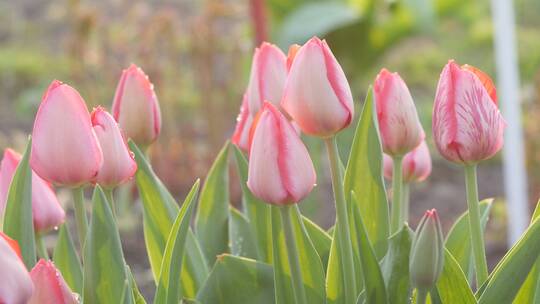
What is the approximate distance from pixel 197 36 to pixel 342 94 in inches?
138

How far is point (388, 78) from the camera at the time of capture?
99cm

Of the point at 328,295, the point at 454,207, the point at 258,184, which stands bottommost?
the point at 454,207

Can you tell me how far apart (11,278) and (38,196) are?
254 mm

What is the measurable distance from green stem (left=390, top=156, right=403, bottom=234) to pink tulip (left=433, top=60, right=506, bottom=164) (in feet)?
0.32

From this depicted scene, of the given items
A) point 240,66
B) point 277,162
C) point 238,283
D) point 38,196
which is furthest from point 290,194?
point 240,66

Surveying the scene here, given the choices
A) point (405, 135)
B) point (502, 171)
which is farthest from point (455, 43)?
point (405, 135)

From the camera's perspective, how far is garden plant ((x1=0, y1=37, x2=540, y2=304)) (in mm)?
880

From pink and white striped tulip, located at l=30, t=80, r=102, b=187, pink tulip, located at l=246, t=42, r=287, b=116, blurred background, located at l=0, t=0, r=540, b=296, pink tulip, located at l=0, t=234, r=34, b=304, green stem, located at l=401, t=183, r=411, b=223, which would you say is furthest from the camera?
blurred background, located at l=0, t=0, r=540, b=296

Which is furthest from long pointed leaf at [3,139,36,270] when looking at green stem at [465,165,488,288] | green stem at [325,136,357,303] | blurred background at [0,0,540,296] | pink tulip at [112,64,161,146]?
blurred background at [0,0,540,296]

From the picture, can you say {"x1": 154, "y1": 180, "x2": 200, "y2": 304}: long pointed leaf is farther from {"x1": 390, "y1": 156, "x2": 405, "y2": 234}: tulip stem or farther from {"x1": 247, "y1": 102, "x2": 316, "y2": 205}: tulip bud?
{"x1": 390, "y1": 156, "x2": 405, "y2": 234}: tulip stem

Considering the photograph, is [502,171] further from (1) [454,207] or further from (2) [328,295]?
(2) [328,295]

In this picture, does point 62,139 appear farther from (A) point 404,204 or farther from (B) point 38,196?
(A) point 404,204

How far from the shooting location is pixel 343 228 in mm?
922

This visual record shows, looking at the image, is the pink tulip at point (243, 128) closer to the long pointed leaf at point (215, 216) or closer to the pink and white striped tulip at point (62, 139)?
the long pointed leaf at point (215, 216)
